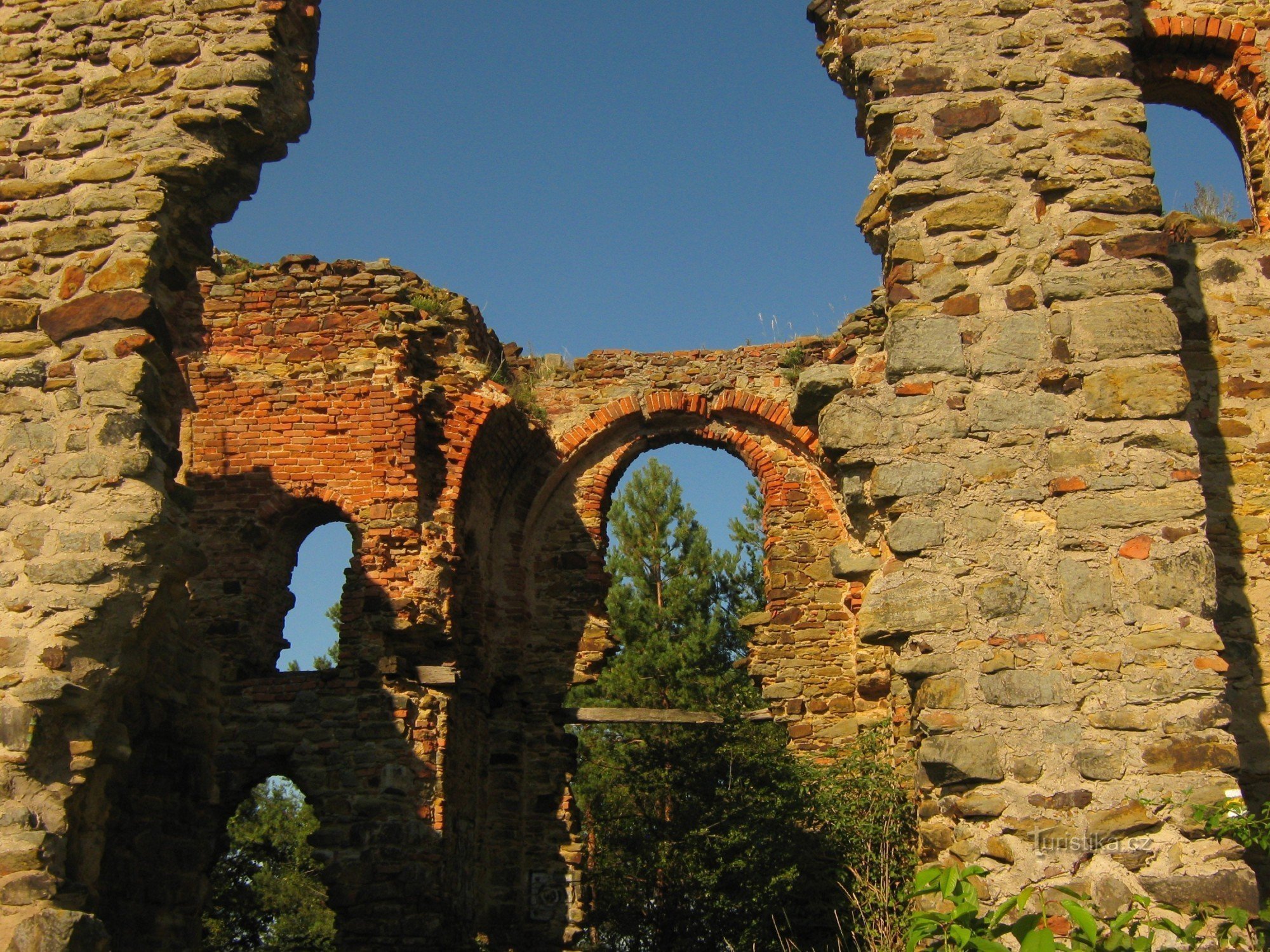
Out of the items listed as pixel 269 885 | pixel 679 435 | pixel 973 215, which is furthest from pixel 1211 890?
pixel 269 885

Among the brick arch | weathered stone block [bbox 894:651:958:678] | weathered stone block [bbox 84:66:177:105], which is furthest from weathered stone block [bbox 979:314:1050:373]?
weathered stone block [bbox 84:66:177:105]

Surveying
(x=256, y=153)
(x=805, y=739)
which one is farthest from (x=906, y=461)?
(x=805, y=739)

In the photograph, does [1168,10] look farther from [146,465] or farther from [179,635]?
[179,635]

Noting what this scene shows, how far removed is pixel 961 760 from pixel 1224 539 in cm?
235

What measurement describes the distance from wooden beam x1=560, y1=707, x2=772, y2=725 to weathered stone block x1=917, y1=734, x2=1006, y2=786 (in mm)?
7210

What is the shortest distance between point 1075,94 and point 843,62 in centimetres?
152

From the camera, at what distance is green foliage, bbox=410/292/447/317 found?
38.7 feet

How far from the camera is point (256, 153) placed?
20.4ft

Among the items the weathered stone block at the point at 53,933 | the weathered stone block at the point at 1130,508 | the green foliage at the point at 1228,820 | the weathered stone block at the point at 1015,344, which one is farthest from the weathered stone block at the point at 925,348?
the weathered stone block at the point at 53,933

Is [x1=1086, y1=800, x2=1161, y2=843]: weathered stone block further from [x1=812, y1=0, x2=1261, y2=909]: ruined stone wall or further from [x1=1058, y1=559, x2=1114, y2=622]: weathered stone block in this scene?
[x1=1058, y1=559, x2=1114, y2=622]: weathered stone block

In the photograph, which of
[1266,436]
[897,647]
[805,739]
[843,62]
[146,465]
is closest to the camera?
[897,647]

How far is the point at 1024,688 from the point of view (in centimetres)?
447

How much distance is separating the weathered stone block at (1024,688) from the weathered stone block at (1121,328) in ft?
4.48

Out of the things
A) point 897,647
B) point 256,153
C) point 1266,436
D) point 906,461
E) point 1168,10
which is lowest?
point 897,647
